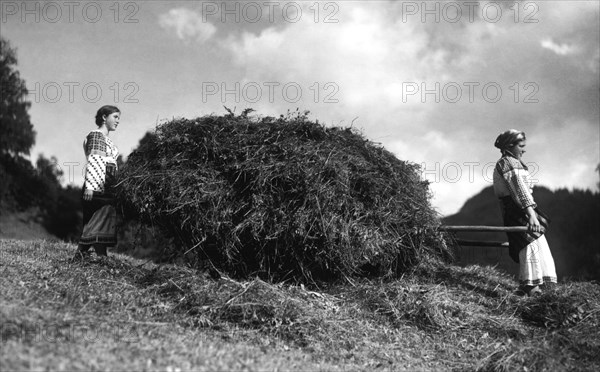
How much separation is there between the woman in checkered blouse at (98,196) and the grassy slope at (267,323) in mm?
488

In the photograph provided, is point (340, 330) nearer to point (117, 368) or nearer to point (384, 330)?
point (384, 330)

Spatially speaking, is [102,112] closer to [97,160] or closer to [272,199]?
[97,160]

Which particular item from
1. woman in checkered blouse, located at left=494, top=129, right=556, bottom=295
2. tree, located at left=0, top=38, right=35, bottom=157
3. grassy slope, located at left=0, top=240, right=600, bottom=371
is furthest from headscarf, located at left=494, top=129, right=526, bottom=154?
tree, located at left=0, top=38, right=35, bottom=157

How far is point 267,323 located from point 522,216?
378cm

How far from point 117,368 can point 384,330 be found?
2752mm

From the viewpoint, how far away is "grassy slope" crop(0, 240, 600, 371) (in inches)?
147

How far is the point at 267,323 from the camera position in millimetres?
4844

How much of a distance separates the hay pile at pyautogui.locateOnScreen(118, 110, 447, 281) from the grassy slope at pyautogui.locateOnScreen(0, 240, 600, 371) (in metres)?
0.37

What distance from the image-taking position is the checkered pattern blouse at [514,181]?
668 cm

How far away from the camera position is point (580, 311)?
586cm

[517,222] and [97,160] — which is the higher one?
[97,160]

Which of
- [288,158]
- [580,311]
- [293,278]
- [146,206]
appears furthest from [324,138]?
[580,311]

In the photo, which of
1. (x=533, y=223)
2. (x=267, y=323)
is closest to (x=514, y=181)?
(x=533, y=223)

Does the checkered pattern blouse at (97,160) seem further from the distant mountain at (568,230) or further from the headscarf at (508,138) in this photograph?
the distant mountain at (568,230)
